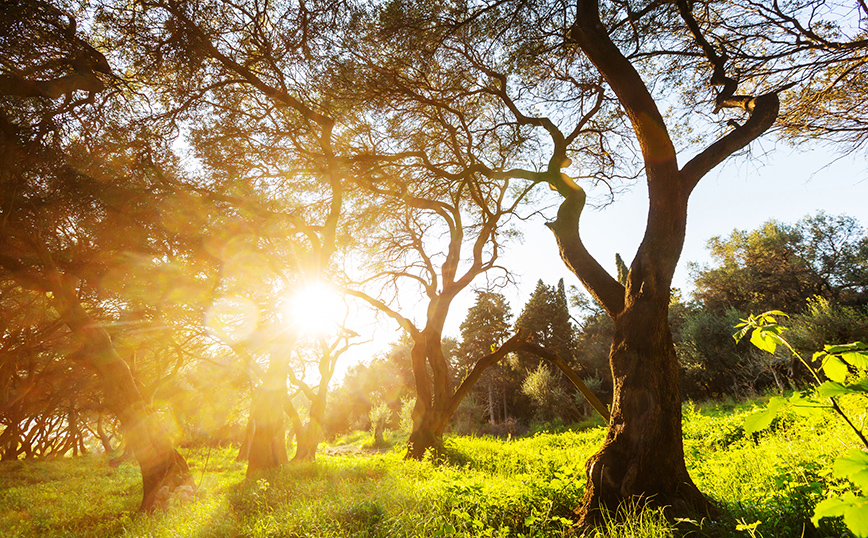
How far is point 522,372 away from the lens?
27859 mm

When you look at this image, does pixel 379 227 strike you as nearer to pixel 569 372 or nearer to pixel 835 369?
pixel 569 372

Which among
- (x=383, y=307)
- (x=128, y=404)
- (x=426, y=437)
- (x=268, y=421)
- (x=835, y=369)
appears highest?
(x=383, y=307)

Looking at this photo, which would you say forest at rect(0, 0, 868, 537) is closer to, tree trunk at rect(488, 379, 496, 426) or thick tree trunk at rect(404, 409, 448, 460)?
thick tree trunk at rect(404, 409, 448, 460)

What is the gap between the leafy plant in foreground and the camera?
75cm

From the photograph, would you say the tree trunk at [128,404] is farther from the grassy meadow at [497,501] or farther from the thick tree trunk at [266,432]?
the thick tree trunk at [266,432]

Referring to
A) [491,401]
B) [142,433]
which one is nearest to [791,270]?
[491,401]

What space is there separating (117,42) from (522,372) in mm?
27956

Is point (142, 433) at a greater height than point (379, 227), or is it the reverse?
point (379, 227)

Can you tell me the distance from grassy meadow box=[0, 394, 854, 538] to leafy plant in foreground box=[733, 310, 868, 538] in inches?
4.6

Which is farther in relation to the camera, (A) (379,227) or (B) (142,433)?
(A) (379,227)

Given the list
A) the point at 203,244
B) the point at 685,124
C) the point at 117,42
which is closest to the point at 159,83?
the point at 117,42

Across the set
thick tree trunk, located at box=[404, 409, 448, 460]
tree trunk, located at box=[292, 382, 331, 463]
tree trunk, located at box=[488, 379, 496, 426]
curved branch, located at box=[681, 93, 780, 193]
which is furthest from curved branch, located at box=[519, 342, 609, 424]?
tree trunk, located at box=[488, 379, 496, 426]

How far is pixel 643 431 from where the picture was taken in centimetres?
362

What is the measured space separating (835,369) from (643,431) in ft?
9.99
